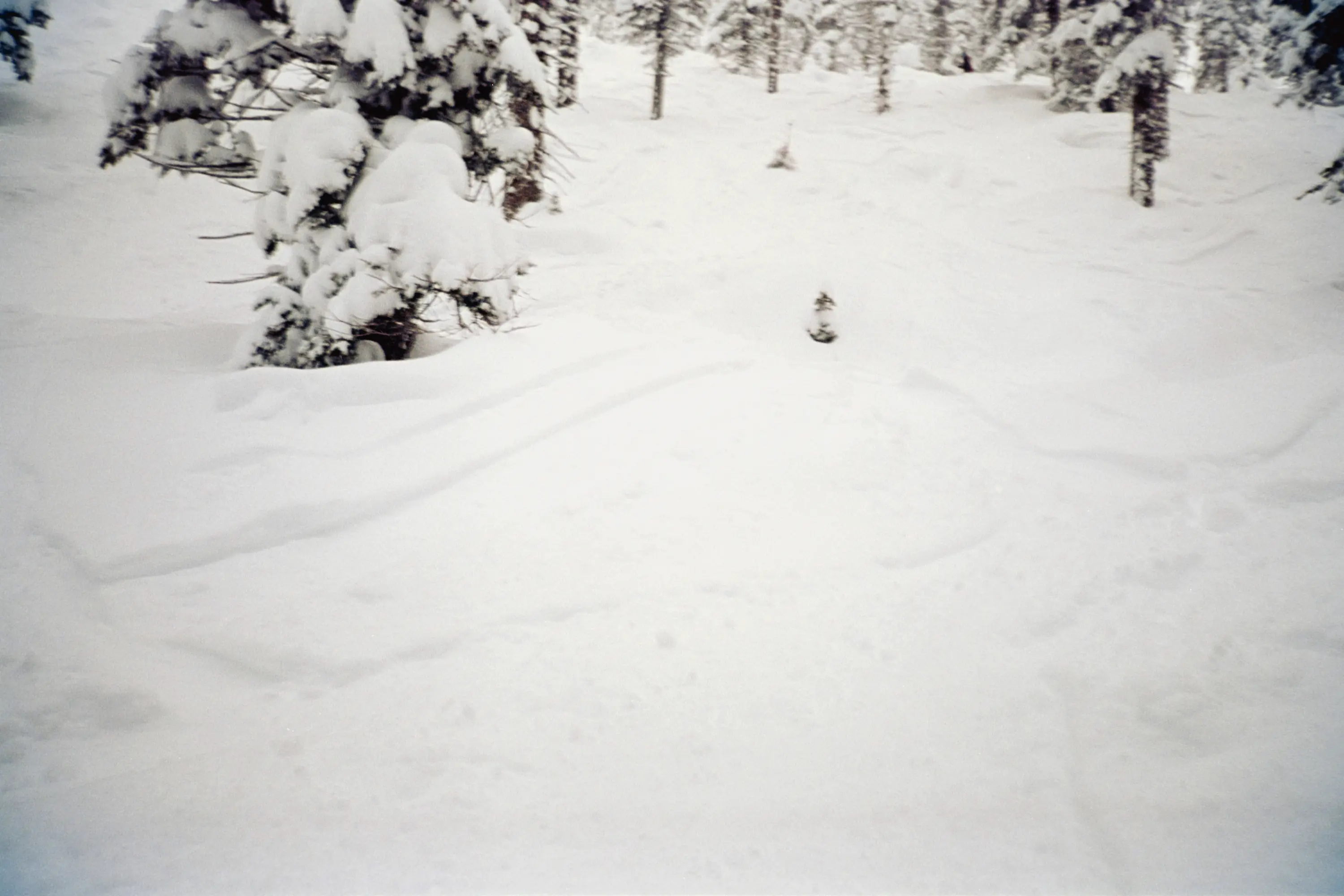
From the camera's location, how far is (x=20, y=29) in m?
13.4

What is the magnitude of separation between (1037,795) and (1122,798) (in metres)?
0.40

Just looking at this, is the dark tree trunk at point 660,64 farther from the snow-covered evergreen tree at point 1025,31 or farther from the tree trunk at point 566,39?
the snow-covered evergreen tree at point 1025,31

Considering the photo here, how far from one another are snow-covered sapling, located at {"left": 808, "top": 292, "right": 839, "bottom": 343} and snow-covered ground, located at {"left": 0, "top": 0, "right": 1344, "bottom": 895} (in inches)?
7.8

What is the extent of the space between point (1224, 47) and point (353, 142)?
3887cm

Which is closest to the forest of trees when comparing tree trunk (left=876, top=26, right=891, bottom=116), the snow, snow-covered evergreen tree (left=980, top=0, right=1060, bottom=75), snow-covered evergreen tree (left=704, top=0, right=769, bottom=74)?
the snow

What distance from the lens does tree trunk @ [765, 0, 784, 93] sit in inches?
965

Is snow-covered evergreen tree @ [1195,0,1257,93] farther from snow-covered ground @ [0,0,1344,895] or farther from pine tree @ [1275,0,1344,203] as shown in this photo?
snow-covered ground @ [0,0,1344,895]

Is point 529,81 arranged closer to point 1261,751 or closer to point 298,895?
point 298,895

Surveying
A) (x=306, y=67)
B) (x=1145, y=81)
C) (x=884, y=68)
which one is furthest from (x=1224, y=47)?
(x=306, y=67)

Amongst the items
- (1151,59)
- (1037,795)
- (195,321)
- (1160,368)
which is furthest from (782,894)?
(1151,59)

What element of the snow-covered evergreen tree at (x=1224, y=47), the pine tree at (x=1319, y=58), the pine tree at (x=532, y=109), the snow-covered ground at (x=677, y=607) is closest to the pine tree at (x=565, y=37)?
the pine tree at (x=532, y=109)

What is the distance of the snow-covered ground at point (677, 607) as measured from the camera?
255cm

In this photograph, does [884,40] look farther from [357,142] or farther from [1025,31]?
[357,142]

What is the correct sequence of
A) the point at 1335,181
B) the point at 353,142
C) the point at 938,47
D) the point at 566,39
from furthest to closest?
1. the point at 938,47
2. the point at 566,39
3. the point at 1335,181
4. the point at 353,142
